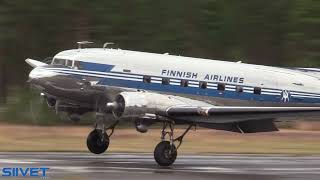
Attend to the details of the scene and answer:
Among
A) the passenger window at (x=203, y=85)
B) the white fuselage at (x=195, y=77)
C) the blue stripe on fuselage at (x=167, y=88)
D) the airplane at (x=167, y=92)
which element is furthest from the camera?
the passenger window at (x=203, y=85)

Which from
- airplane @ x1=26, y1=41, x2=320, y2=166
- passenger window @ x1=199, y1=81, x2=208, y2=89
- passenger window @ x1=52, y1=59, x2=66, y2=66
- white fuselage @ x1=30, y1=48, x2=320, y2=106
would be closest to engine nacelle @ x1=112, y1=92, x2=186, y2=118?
airplane @ x1=26, y1=41, x2=320, y2=166

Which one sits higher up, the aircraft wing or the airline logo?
the airline logo

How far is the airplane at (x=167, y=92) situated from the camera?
62.4 ft

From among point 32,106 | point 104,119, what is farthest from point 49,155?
point 32,106

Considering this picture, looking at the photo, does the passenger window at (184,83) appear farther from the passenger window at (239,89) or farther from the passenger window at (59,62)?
the passenger window at (59,62)

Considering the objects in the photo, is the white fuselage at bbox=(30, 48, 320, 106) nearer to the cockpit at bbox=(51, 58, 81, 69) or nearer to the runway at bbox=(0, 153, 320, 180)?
the cockpit at bbox=(51, 58, 81, 69)

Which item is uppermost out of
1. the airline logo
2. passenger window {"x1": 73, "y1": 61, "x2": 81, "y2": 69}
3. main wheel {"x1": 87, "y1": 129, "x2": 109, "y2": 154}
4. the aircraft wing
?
passenger window {"x1": 73, "y1": 61, "x2": 81, "y2": 69}

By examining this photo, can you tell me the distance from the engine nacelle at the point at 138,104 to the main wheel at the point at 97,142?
265cm

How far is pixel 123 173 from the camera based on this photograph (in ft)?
55.6

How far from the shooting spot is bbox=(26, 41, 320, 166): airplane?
62.4 feet

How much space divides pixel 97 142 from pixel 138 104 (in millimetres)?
3465

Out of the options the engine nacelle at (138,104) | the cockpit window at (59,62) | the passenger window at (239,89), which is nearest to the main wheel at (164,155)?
the engine nacelle at (138,104)

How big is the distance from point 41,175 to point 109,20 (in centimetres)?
3800

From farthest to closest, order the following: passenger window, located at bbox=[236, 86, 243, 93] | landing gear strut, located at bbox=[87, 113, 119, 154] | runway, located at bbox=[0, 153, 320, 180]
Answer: landing gear strut, located at bbox=[87, 113, 119, 154], passenger window, located at bbox=[236, 86, 243, 93], runway, located at bbox=[0, 153, 320, 180]
